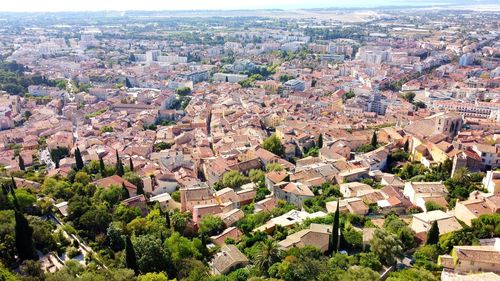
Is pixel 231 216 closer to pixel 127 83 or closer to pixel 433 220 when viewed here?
pixel 433 220

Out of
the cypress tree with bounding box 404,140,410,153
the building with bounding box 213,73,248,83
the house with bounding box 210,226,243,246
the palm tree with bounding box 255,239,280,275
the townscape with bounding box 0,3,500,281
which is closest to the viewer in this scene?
the palm tree with bounding box 255,239,280,275

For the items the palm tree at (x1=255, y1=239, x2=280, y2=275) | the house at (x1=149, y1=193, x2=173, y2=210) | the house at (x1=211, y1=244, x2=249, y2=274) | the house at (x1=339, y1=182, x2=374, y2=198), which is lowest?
the house at (x1=149, y1=193, x2=173, y2=210)

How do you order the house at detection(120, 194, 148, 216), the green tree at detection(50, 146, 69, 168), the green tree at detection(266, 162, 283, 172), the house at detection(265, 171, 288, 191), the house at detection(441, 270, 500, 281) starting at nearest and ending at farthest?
the house at detection(441, 270, 500, 281), the house at detection(120, 194, 148, 216), the house at detection(265, 171, 288, 191), the green tree at detection(266, 162, 283, 172), the green tree at detection(50, 146, 69, 168)

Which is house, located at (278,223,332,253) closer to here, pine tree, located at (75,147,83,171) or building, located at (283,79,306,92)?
pine tree, located at (75,147,83,171)

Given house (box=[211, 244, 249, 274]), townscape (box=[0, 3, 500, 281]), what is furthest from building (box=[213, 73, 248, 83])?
house (box=[211, 244, 249, 274])

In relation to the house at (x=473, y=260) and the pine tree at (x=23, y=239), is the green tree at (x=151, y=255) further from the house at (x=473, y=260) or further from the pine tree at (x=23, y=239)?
the house at (x=473, y=260)

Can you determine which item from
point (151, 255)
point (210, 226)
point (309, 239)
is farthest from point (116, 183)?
point (309, 239)

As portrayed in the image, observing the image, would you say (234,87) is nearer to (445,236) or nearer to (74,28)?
(445,236)
